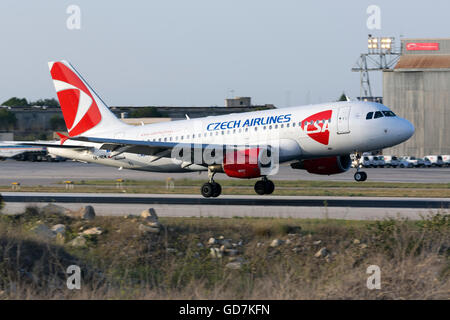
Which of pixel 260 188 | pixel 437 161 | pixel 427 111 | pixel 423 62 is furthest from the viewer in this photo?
pixel 423 62

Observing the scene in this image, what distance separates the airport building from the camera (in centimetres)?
9462

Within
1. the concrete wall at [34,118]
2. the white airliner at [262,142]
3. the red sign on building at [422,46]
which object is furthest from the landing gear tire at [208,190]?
the concrete wall at [34,118]

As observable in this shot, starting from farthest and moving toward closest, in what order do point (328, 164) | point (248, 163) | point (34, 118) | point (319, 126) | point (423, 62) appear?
1. point (34, 118)
2. point (423, 62)
3. point (328, 164)
4. point (319, 126)
5. point (248, 163)

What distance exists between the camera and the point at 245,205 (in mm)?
29391

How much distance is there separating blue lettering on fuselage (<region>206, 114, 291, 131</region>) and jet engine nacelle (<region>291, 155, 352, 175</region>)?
3.31 metres

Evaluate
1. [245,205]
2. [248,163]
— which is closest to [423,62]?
[248,163]

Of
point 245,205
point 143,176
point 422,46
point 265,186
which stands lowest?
point 143,176

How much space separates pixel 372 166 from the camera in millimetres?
86375

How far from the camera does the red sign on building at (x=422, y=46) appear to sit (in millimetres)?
97125

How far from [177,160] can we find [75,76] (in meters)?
11.1

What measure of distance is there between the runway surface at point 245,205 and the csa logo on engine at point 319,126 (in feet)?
11.4

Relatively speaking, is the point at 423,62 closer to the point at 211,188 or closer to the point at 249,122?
the point at 249,122

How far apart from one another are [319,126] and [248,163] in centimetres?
448
